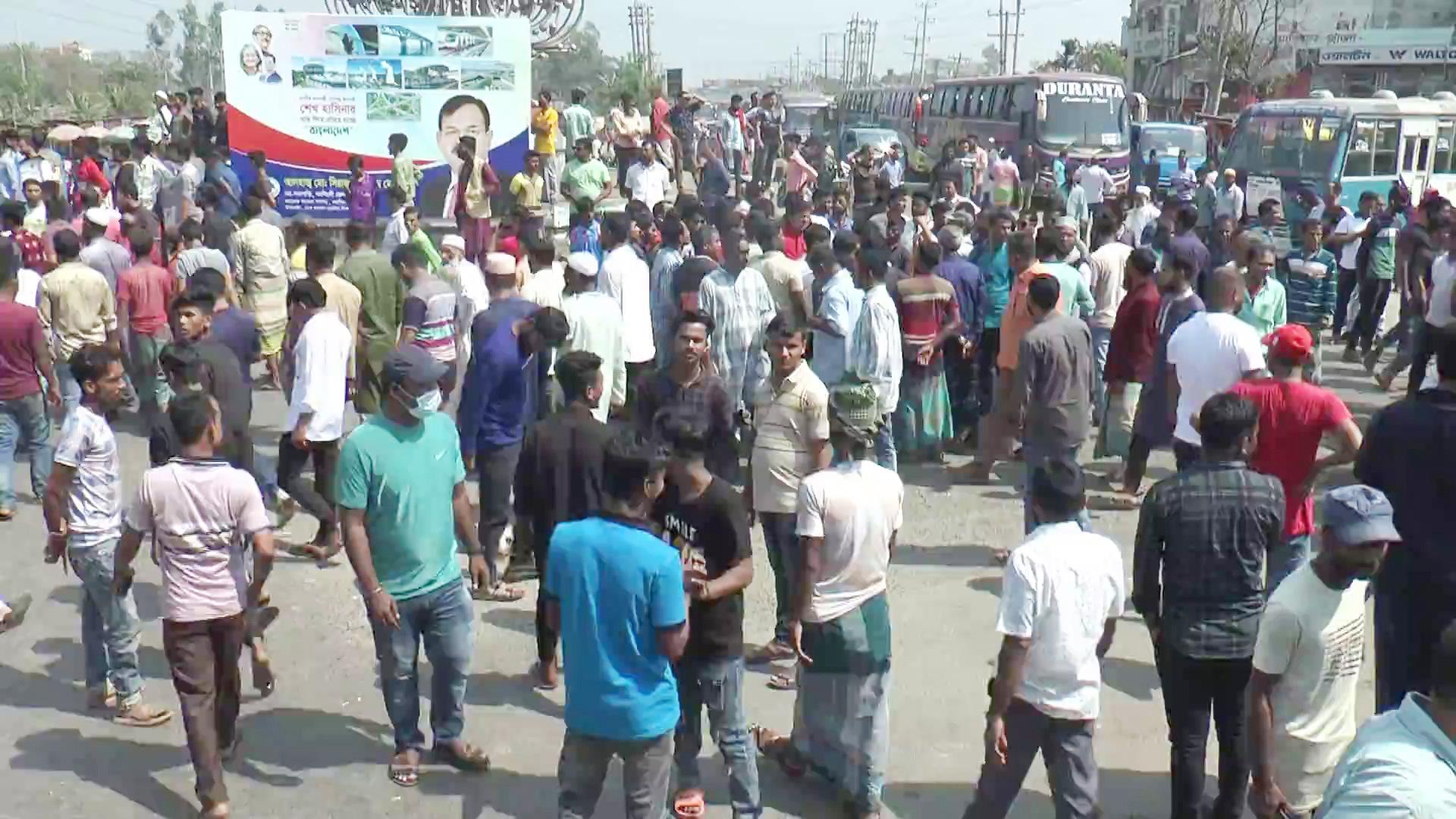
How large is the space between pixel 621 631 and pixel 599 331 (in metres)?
3.60

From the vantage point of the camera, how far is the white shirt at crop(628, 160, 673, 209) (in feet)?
52.1

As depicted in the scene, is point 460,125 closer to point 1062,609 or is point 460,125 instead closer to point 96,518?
point 96,518

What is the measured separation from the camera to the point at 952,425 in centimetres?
1005

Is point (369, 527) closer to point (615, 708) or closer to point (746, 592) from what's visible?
point (615, 708)

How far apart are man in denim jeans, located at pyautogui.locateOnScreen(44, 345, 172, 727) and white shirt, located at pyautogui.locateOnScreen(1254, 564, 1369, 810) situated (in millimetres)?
4504

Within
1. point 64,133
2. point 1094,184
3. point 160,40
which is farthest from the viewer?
point 160,40

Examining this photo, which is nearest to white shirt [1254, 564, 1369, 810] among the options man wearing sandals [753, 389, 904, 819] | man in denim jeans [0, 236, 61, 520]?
man wearing sandals [753, 389, 904, 819]

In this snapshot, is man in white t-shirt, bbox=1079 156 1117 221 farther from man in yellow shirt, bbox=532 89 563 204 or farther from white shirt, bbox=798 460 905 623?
white shirt, bbox=798 460 905 623

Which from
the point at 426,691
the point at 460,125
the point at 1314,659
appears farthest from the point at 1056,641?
the point at 460,125

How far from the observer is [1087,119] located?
25547 millimetres

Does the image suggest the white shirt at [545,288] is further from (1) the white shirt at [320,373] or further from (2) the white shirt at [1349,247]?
(2) the white shirt at [1349,247]

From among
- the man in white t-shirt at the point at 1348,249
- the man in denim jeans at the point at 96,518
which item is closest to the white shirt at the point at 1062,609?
the man in denim jeans at the point at 96,518

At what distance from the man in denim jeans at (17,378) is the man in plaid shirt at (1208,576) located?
655cm

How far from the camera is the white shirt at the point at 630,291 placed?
8609mm
